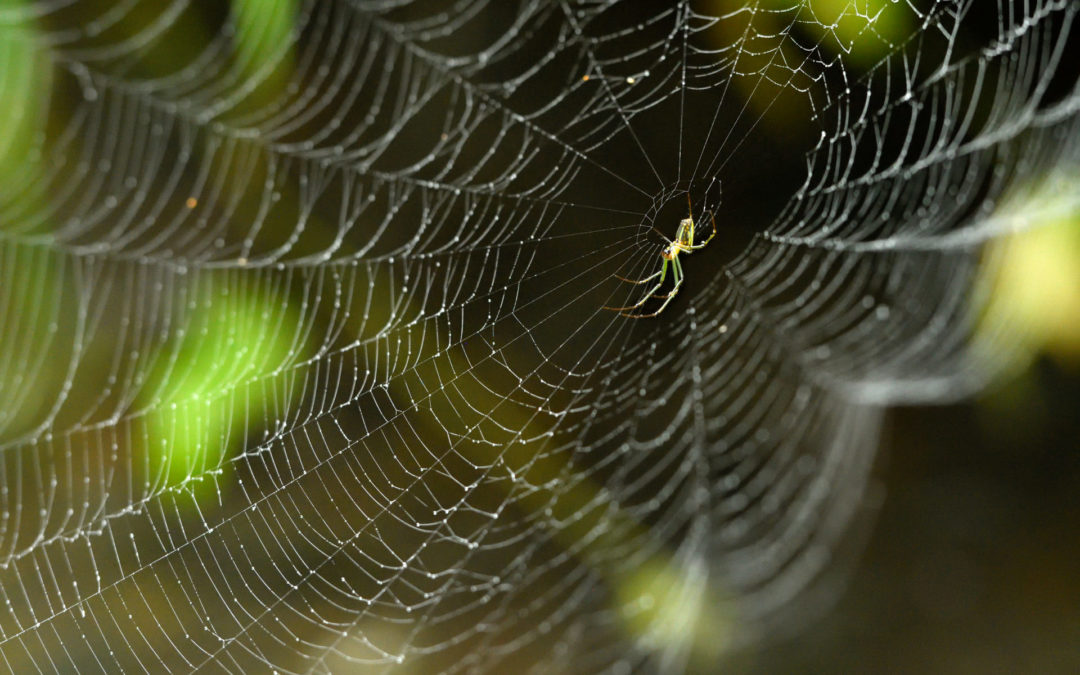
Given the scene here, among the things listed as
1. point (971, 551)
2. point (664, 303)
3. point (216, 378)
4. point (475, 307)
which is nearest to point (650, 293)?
point (664, 303)

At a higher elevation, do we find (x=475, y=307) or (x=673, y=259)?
(x=673, y=259)

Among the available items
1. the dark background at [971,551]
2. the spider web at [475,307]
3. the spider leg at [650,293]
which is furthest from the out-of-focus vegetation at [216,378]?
the dark background at [971,551]

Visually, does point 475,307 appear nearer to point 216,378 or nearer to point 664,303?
point 664,303

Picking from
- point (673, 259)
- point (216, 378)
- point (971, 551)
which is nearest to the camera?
point (971, 551)

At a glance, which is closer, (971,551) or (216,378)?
(971,551)

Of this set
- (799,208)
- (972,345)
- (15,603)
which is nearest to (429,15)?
(799,208)

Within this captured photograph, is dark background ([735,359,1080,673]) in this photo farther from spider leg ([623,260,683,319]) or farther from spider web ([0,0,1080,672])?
spider leg ([623,260,683,319])

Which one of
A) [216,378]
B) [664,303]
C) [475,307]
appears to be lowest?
[216,378]
